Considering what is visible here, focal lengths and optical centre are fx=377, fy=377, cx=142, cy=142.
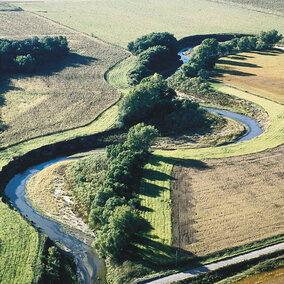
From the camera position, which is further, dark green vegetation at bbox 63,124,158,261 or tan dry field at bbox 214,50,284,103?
tan dry field at bbox 214,50,284,103

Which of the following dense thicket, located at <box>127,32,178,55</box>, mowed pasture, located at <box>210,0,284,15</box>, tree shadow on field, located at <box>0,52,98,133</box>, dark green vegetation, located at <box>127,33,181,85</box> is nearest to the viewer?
tree shadow on field, located at <box>0,52,98,133</box>

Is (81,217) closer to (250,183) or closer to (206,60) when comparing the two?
(250,183)

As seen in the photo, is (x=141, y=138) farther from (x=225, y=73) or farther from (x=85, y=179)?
(x=225, y=73)

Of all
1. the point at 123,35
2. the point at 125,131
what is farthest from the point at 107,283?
the point at 123,35

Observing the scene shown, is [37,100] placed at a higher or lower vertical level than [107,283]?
higher

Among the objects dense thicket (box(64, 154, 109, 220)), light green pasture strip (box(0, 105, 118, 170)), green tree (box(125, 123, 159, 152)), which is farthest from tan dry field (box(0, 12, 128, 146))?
green tree (box(125, 123, 159, 152))

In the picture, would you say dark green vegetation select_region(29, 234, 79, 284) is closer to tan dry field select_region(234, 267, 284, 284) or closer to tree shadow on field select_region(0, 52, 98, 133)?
tan dry field select_region(234, 267, 284, 284)

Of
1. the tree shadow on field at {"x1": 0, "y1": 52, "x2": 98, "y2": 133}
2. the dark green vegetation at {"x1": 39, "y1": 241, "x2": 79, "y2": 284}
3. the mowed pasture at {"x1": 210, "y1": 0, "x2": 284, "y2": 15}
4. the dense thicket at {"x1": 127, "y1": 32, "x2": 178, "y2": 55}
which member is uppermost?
the mowed pasture at {"x1": 210, "y1": 0, "x2": 284, "y2": 15}

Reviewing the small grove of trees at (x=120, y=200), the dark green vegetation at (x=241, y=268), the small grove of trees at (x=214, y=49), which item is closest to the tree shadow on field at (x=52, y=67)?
the small grove of trees at (x=214, y=49)
